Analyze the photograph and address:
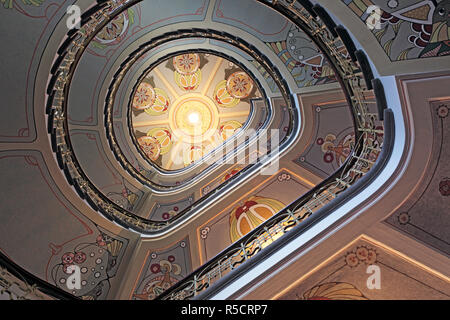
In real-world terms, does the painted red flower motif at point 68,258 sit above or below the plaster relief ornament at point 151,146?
below

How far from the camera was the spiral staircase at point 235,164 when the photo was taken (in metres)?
2.72

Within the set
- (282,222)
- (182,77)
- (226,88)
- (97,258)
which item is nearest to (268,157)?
(282,222)

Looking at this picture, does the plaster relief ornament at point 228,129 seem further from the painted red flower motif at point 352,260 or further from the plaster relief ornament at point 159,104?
the painted red flower motif at point 352,260

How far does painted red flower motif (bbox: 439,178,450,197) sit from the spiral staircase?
0.04m

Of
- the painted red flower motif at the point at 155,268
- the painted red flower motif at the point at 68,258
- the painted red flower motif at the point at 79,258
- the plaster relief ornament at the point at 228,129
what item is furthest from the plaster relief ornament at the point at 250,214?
the plaster relief ornament at the point at 228,129

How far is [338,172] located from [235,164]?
203 inches

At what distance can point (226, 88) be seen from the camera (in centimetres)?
1244

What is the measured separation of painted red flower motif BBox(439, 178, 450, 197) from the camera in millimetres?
2730

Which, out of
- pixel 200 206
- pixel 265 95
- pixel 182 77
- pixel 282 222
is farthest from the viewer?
pixel 182 77

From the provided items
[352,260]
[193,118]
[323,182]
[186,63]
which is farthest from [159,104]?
[352,260]

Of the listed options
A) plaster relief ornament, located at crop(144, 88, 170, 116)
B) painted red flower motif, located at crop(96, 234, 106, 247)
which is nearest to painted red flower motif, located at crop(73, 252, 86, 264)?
painted red flower motif, located at crop(96, 234, 106, 247)

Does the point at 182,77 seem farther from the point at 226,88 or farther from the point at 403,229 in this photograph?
the point at 403,229

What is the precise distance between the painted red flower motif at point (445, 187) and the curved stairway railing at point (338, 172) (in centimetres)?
56
